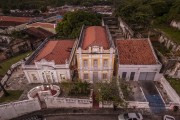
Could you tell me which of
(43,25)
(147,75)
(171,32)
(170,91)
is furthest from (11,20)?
(170,91)

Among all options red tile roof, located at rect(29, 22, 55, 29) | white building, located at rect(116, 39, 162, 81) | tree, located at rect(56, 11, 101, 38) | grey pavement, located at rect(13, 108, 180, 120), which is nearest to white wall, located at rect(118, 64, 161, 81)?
white building, located at rect(116, 39, 162, 81)

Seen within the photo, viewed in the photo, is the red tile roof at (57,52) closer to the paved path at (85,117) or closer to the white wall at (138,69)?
the paved path at (85,117)

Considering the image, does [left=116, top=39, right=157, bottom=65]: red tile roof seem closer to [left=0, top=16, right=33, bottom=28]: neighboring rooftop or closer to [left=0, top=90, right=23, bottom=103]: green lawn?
[left=0, top=90, right=23, bottom=103]: green lawn

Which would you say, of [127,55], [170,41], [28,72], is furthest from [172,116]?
[28,72]

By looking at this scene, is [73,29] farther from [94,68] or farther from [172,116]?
[172,116]

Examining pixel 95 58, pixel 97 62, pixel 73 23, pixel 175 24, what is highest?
pixel 73 23

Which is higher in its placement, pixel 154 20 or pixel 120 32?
pixel 154 20

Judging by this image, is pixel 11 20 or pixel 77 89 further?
pixel 11 20

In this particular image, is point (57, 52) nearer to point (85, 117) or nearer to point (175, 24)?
point (85, 117)
